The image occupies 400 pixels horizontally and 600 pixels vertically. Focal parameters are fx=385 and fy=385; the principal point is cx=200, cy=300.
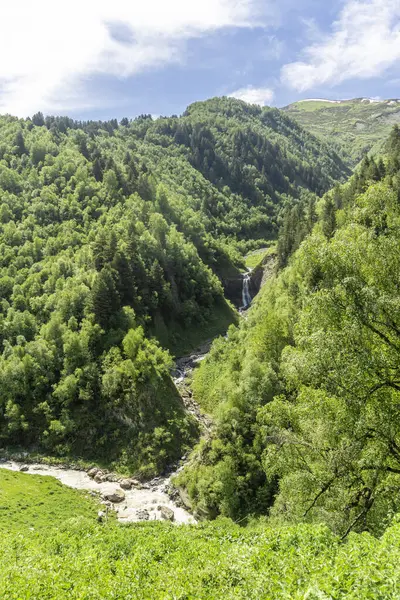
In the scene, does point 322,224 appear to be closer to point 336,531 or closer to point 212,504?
point 212,504

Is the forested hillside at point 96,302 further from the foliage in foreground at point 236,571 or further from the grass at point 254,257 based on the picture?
the foliage in foreground at point 236,571

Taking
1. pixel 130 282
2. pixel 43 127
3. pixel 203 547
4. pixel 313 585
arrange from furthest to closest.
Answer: pixel 43 127 < pixel 130 282 < pixel 203 547 < pixel 313 585

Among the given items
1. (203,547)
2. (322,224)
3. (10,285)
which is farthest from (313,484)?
(10,285)

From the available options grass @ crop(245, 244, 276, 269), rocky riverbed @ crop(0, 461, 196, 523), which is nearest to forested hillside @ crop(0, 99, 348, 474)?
rocky riverbed @ crop(0, 461, 196, 523)

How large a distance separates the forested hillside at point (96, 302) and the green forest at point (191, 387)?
18.1 inches

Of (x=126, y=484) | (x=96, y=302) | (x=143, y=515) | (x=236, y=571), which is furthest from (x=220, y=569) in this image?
(x=96, y=302)

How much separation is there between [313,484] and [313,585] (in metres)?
12.6

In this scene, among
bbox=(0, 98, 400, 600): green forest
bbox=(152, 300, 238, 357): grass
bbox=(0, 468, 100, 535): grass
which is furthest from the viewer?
bbox=(152, 300, 238, 357): grass

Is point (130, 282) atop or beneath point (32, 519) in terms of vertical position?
atop

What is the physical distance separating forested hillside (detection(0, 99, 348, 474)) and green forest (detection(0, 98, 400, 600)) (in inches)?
18.1

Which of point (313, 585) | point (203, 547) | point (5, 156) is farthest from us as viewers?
point (5, 156)

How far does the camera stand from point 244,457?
48156 mm

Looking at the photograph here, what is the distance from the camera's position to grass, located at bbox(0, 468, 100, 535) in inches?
1932

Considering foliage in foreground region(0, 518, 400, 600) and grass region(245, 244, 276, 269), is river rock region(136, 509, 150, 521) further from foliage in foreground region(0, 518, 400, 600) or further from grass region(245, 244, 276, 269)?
grass region(245, 244, 276, 269)
